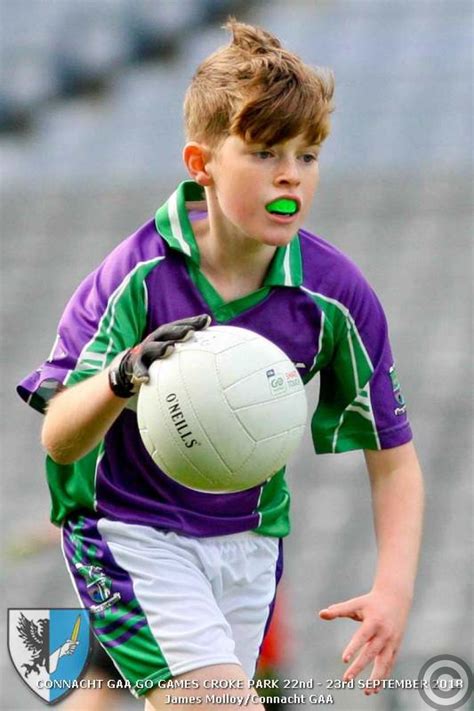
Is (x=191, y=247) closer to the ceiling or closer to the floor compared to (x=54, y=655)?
closer to the ceiling

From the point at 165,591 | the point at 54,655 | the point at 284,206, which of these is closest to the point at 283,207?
the point at 284,206

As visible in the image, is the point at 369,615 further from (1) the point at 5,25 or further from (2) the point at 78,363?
(1) the point at 5,25

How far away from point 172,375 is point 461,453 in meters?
7.37

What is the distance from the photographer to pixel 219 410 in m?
3.67

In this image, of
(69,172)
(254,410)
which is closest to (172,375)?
(254,410)

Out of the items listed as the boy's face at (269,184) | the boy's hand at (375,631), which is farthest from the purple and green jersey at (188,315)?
the boy's hand at (375,631)

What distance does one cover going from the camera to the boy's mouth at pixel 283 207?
3822mm

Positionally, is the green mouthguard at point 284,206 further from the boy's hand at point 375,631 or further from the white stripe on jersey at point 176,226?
the boy's hand at point 375,631

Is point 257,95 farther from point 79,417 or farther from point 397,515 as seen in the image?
point 397,515

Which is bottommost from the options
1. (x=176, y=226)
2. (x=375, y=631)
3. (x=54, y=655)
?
(x=54, y=655)

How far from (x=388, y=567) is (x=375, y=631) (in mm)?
216

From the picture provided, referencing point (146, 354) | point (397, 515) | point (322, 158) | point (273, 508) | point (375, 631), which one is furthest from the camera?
point (322, 158)

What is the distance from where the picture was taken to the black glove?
3600 mm

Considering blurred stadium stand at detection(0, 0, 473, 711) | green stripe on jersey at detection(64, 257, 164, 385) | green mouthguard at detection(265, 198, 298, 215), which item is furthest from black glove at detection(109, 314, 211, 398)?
blurred stadium stand at detection(0, 0, 473, 711)
